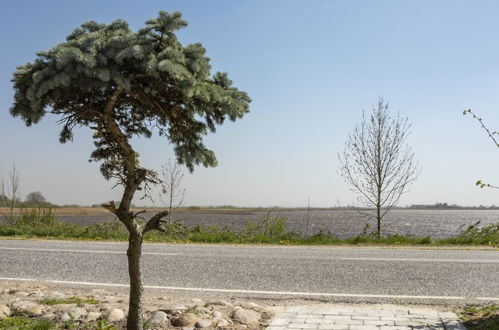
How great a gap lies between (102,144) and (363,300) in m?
4.29

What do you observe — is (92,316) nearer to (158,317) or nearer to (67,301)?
(158,317)

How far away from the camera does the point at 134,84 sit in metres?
4.59

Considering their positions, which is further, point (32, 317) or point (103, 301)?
point (103, 301)

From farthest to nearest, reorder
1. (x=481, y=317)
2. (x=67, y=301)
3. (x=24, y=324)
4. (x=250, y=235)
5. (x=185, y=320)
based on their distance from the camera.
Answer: (x=250, y=235), (x=67, y=301), (x=481, y=317), (x=185, y=320), (x=24, y=324)

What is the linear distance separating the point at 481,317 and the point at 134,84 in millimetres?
4796

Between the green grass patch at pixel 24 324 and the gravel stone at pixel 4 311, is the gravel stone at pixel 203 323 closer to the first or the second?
the green grass patch at pixel 24 324

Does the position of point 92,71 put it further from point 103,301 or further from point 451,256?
point 451,256

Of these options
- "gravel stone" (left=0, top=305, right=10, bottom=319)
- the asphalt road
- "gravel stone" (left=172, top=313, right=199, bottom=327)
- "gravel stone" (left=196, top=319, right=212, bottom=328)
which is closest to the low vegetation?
"gravel stone" (left=0, top=305, right=10, bottom=319)

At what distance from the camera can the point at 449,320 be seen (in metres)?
5.59

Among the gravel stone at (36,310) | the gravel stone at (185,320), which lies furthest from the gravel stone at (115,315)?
the gravel stone at (36,310)

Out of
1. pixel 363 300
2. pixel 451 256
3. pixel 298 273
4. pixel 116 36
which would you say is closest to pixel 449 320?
pixel 363 300

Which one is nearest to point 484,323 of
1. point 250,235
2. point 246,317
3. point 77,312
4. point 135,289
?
point 246,317

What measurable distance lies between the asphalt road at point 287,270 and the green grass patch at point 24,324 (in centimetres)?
280

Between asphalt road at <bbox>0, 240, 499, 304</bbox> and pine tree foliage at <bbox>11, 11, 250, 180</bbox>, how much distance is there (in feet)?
11.7
